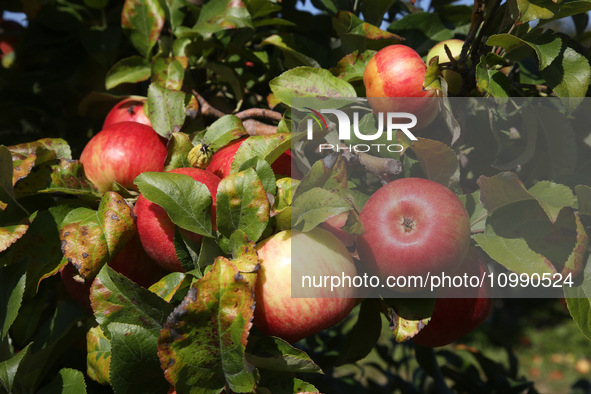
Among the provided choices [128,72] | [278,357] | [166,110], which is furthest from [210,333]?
[128,72]

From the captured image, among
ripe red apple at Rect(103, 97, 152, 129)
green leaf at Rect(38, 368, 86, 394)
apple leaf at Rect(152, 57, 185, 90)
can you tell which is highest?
apple leaf at Rect(152, 57, 185, 90)

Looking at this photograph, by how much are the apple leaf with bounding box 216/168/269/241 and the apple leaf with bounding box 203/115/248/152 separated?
0.17 m

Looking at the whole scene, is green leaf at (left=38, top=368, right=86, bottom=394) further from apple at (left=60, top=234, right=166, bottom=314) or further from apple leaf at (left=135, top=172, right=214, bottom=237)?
apple leaf at (left=135, top=172, right=214, bottom=237)

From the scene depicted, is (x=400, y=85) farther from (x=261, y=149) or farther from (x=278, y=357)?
(x=278, y=357)

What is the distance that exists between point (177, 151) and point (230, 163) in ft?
0.31

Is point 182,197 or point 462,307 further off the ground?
point 182,197

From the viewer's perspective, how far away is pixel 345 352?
760mm

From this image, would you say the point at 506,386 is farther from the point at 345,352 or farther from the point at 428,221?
the point at 428,221

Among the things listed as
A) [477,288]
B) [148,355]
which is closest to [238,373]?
[148,355]

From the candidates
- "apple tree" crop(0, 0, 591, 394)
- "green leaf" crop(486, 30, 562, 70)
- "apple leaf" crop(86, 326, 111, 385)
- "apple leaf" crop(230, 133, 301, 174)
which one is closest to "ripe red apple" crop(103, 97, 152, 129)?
"apple tree" crop(0, 0, 591, 394)

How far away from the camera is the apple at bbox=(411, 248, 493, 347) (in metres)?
0.64

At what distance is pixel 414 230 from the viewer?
0.56 meters

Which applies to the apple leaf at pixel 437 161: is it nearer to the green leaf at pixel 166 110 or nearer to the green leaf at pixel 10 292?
the green leaf at pixel 166 110

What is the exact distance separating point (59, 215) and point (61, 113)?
0.77m
